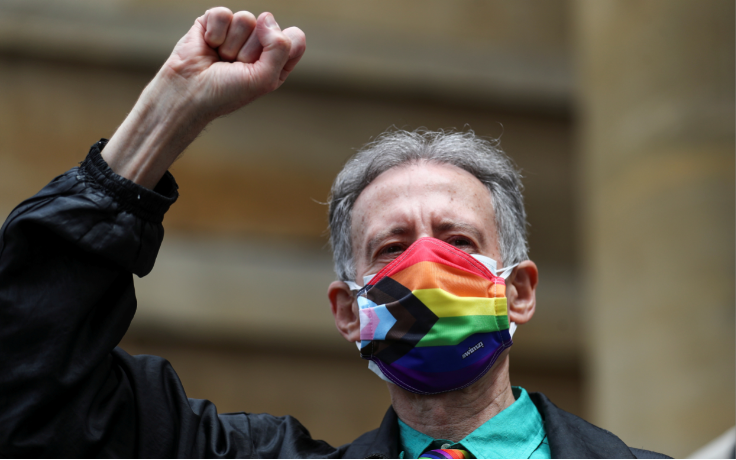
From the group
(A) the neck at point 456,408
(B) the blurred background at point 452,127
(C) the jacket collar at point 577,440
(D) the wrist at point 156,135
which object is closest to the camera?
(D) the wrist at point 156,135

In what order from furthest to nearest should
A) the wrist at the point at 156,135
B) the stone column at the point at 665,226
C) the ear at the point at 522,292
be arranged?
the stone column at the point at 665,226, the ear at the point at 522,292, the wrist at the point at 156,135

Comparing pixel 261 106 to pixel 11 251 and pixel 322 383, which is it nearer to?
pixel 322 383

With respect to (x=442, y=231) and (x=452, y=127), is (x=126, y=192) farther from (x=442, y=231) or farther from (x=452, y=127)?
(x=452, y=127)

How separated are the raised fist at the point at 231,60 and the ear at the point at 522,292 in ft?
3.56

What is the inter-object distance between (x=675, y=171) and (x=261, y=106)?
15.3 ft

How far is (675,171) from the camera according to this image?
677 cm

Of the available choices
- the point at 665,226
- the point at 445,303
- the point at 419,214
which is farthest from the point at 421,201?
the point at 665,226

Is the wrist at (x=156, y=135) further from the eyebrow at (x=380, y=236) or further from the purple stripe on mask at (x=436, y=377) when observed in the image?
the purple stripe on mask at (x=436, y=377)

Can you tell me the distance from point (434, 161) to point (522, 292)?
22.0 inches

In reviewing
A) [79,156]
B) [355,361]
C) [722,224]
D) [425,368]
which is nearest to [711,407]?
[722,224]

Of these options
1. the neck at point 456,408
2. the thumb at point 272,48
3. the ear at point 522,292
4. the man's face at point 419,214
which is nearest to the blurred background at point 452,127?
the ear at point 522,292

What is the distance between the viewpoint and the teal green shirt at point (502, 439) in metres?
2.53

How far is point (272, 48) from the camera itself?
2197mm

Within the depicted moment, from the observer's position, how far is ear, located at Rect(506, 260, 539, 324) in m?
2.75
